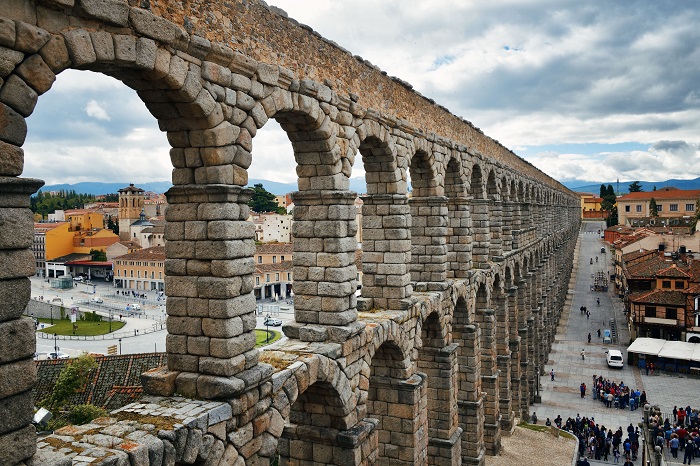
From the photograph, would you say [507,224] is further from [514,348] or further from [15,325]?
[15,325]

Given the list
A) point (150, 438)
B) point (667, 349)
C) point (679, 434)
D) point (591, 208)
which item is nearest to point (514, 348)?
point (679, 434)

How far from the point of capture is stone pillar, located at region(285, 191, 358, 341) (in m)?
10.5

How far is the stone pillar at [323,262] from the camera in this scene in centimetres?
1045

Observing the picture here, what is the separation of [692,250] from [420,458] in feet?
A: 143

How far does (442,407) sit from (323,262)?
757 cm

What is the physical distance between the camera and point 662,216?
89.6m

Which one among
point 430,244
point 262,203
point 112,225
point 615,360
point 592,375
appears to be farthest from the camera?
point 262,203

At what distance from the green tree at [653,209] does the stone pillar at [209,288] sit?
9251cm

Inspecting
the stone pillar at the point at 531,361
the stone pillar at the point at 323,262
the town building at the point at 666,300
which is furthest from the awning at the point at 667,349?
the stone pillar at the point at 323,262

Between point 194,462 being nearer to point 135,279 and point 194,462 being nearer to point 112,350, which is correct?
point 112,350

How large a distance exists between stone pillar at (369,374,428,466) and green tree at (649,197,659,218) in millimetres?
86362

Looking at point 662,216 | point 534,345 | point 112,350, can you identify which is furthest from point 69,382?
point 662,216

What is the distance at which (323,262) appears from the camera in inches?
416

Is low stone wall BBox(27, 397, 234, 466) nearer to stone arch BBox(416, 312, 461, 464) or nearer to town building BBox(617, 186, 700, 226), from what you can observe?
stone arch BBox(416, 312, 461, 464)
